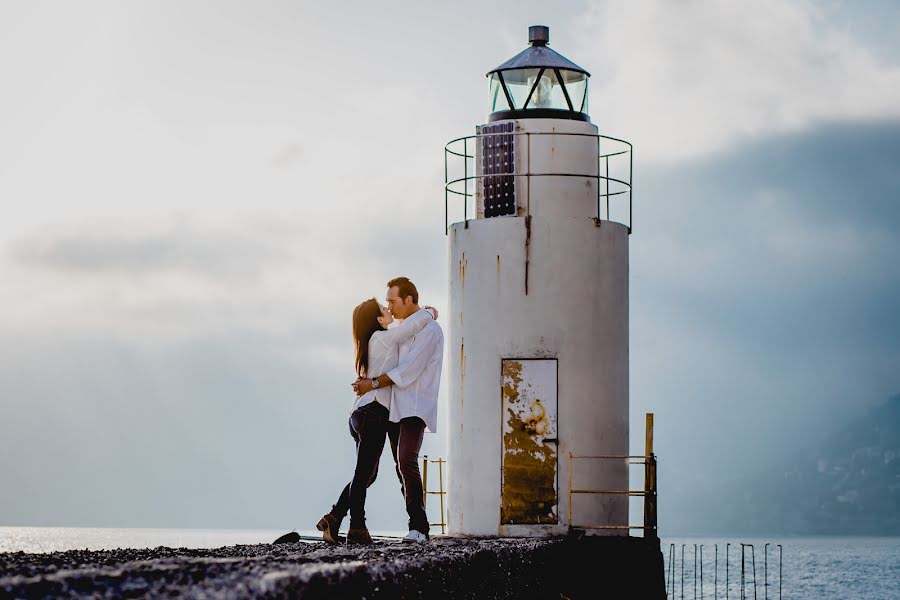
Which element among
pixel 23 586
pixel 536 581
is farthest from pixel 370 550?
pixel 23 586

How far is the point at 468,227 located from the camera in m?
15.4

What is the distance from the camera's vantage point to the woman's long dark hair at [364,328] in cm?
1149

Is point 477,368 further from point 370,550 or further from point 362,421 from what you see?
point 370,550

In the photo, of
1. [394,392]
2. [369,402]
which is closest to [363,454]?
[369,402]

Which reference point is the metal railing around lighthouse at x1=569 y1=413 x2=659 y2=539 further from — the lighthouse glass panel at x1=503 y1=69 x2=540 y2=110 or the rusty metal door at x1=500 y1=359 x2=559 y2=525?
the lighthouse glass panel at x1=503 y1=69 x2=540 y2=110

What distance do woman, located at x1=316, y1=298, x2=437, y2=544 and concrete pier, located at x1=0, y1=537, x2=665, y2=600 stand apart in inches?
52.8

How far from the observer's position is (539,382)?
14875 millimetres

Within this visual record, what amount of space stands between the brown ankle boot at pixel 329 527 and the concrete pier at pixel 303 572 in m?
1.28

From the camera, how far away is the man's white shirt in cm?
1142

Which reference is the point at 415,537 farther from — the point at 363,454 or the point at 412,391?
the point at 412,391

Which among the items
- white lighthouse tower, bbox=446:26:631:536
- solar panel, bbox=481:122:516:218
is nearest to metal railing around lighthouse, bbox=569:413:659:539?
white lighthouse tower, bbox=446:26:631:536

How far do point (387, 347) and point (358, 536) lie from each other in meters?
1.56

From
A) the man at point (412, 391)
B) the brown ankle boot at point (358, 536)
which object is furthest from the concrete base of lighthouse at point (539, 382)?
the brown ankle boot at point (358, 536)

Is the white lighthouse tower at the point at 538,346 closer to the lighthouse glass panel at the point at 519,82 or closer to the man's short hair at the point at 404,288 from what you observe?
the lighthouse glass panel at the point at 519,82
